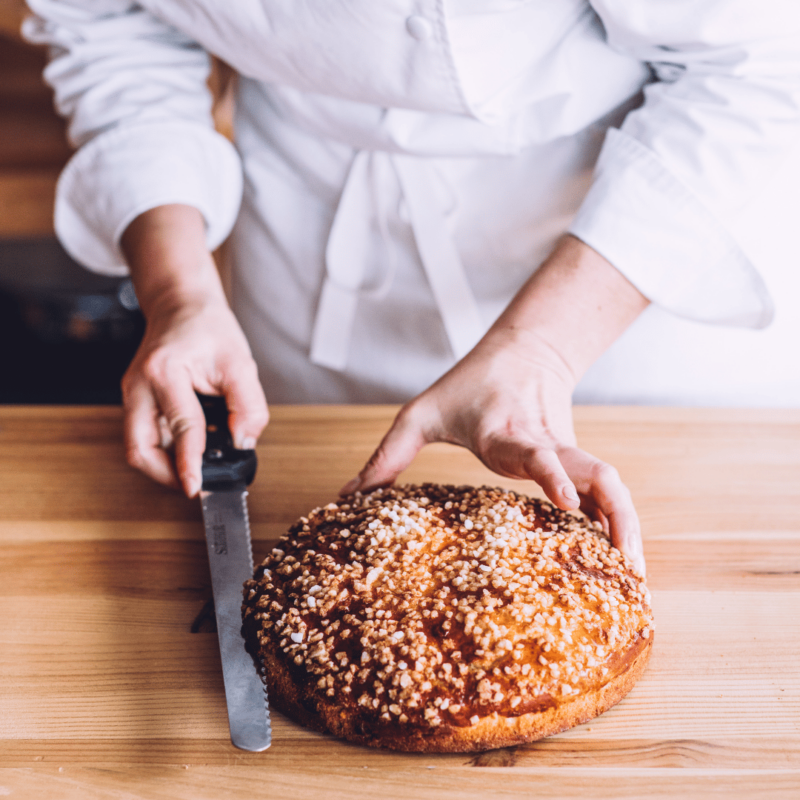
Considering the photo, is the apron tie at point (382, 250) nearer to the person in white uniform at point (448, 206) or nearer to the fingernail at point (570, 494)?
the person in white uniform at point (448, 206)

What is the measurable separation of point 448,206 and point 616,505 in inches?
22.4

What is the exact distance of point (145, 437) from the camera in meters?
0.89

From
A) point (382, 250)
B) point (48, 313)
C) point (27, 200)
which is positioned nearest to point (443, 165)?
point (382, 250)

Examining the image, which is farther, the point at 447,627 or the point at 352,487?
the point at 352,487

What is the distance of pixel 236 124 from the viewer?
4.19ft

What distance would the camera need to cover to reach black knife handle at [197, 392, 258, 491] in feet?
2.79

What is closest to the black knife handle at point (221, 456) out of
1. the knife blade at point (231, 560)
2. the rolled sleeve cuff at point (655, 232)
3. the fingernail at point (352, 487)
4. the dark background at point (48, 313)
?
the knife blade at point (231, 560)

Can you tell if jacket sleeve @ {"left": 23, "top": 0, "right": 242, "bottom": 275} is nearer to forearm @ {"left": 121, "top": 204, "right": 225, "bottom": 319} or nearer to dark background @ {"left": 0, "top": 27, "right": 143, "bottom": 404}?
forearm @ {"left": 121, "top": 204, "right": 225, "bottom": 319}

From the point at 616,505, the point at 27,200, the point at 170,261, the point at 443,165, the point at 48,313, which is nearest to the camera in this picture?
the point at 616,505

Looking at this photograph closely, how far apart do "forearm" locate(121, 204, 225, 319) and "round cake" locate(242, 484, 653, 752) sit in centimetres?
39

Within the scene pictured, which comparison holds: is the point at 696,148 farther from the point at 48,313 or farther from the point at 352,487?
the point at 48,313

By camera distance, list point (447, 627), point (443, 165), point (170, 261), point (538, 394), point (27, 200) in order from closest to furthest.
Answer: point (447, 627) → point (538, 394) → point (170, 261) → point (443, 165) → point (27, 200)

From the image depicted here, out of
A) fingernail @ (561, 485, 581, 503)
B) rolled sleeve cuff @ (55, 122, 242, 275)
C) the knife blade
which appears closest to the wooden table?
the knife blade

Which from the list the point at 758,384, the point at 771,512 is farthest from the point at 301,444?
the point at 758,384
